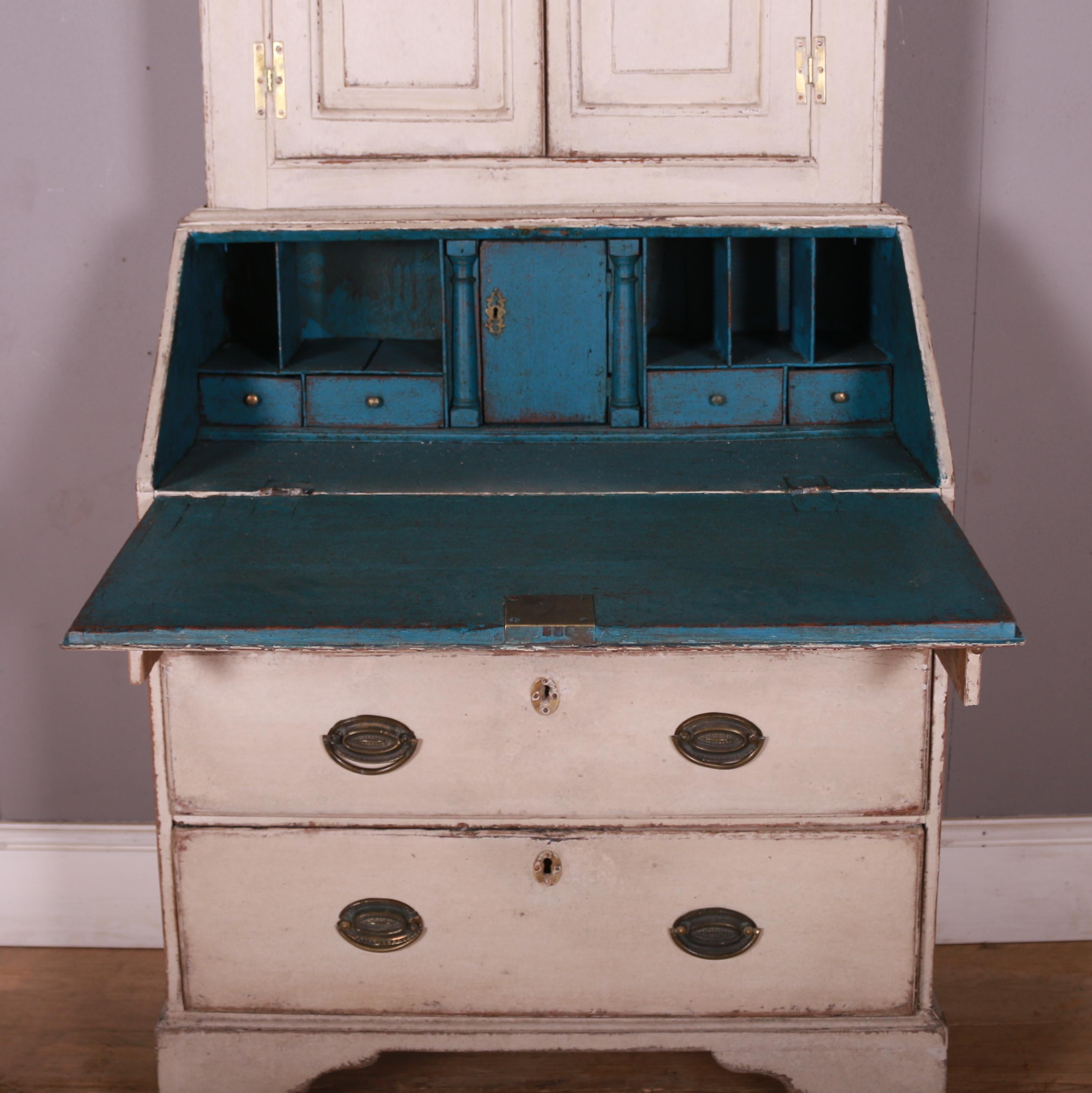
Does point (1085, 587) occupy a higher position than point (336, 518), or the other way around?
point (336, 518)

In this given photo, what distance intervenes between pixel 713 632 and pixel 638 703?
275mm

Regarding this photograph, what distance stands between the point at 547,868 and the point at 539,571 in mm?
461

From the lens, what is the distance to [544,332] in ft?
7.02

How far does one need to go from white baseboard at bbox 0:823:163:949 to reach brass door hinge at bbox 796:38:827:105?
1.93 m

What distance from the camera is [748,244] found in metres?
2.32

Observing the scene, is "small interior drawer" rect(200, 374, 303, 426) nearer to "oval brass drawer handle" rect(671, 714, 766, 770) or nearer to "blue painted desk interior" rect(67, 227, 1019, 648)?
"blue painted desk interior" rect(67, 227, 1019, 648)

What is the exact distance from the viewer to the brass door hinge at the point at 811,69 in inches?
78.3

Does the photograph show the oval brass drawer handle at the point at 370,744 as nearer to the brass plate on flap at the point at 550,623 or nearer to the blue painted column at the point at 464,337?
the brass plate on flap at the point at 550,623

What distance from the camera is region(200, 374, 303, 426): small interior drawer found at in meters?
2.12

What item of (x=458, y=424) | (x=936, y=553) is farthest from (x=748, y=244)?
(x=936, y=553)

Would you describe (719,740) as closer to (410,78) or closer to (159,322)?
(410,78)

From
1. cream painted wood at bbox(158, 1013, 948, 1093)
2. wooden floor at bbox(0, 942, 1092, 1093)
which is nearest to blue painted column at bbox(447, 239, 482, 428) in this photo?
cream painted wood at bbox(158, 1013, 948, 1093)

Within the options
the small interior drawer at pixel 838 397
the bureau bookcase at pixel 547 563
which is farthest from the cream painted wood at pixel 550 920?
the small interior drawer at pixel 838 397

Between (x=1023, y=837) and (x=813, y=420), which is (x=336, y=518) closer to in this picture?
(x=813, y=420)
